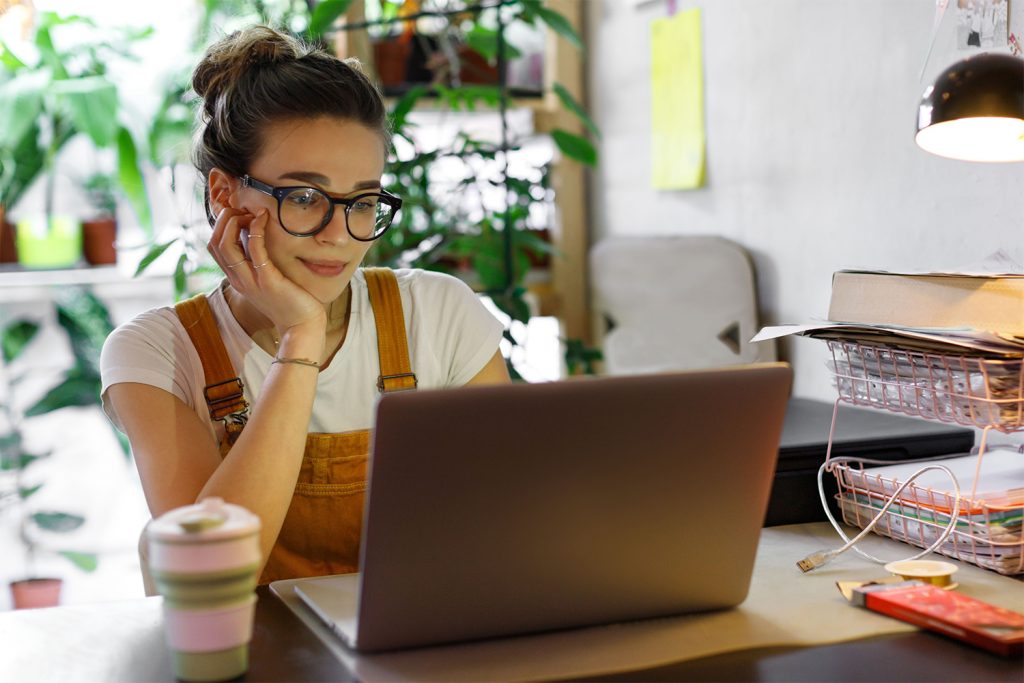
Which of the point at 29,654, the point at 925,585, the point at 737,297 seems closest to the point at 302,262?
the point at 29,654

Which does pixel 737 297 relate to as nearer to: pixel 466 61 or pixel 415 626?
pixel 466 61

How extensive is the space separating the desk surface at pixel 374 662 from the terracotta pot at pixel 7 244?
173 cm

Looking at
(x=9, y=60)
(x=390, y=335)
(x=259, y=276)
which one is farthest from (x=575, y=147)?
(x=9, y=60)

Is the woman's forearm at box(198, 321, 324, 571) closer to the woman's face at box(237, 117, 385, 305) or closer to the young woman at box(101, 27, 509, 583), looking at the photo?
the young woman at box(101, 27, 509, 583)

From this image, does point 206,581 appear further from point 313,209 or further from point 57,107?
point 57,107

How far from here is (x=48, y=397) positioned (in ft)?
7.97

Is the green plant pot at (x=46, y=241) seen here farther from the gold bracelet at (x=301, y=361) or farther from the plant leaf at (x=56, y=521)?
the gold bracelet at (x=301, y=361)

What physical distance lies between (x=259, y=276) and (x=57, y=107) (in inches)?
54.2

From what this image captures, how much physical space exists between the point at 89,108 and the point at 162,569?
1795 millimetres

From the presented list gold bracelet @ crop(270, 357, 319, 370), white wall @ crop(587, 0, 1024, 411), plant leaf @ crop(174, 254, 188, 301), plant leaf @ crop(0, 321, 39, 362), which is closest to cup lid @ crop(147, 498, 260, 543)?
gold bracelet @ crop(270, 357, 319, 370)

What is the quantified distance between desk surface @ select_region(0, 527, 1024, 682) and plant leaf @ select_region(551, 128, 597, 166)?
1467 mm

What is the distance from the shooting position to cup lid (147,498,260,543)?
73cm

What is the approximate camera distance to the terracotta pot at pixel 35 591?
2.42 meters

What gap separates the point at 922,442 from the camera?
4.41ft
